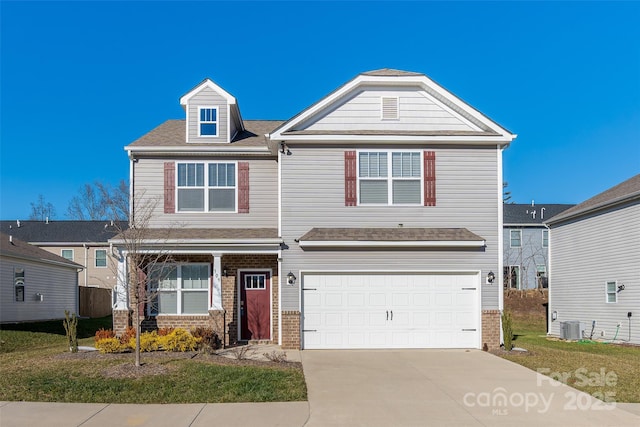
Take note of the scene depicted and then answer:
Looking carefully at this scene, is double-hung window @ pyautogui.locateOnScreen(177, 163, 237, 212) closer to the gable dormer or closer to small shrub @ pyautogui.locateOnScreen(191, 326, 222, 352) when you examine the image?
the gable dormer

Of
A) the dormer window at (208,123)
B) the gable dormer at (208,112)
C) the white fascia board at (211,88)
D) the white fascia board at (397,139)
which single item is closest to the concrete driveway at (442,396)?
the white fascia board at (397,139)

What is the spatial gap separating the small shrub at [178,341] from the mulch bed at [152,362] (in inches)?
8.2

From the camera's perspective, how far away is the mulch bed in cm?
1182

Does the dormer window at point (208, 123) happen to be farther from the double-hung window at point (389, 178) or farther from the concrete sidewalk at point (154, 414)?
the concrete sidewalk at point (154, 414)

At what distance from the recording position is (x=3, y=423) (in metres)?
8.48

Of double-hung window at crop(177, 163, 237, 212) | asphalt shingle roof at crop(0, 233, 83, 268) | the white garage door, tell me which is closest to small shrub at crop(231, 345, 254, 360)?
the white garage door

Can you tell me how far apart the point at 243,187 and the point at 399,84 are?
5416 mm

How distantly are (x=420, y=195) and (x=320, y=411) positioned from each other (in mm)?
8888

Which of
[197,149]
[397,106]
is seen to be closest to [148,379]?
[197,149]

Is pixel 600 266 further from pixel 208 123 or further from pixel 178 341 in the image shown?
pixel 178 341

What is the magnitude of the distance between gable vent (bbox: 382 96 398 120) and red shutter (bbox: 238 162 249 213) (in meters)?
4.33

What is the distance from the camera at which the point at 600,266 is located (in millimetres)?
21531

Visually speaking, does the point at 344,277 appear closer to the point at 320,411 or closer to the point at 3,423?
the point at 320,411

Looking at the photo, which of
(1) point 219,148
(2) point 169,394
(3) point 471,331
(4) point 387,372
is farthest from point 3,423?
(3) point 471,331
